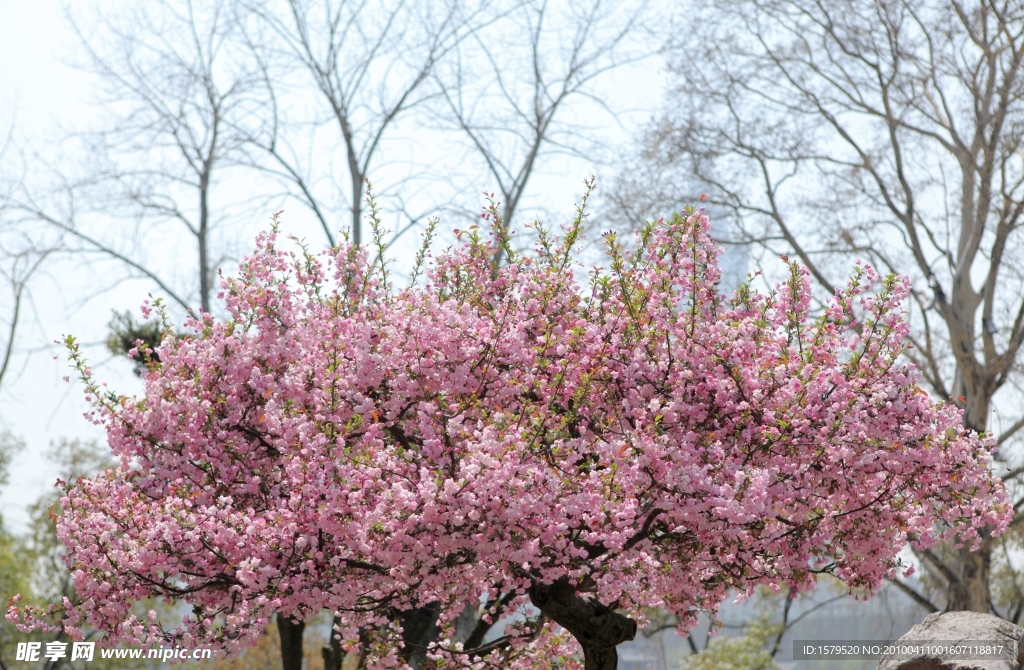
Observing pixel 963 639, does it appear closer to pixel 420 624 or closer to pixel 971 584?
pixel 420 624

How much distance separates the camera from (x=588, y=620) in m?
7.02

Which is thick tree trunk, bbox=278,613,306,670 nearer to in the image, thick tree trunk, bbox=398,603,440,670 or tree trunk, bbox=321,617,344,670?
tree trunk, bbox=321,617,344,670

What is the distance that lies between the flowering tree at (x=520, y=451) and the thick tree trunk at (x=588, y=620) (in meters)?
0.02

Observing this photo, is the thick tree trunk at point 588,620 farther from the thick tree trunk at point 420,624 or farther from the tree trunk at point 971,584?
the tree trunk at point 971,584

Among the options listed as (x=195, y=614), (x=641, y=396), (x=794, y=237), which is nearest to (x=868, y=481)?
(x=641, y=396)

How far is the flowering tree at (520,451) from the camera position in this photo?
5801 mm

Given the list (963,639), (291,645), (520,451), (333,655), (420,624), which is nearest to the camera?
(520,451)

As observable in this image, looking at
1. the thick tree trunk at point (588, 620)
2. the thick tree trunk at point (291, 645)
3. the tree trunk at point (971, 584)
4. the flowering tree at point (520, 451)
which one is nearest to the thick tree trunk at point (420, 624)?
the thick tree trunk at point (291, 645)

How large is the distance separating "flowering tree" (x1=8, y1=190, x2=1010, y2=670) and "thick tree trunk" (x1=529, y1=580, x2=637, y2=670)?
21 mm

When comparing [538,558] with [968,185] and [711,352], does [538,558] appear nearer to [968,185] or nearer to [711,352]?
[711,352]

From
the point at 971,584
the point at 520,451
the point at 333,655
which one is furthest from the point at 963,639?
the point at 971,584

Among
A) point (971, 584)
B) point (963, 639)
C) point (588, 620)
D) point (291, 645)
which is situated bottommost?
point (963, 639)

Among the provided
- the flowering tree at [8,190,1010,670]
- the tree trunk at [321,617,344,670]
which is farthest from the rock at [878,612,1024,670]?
the tree trunk at [321,617,344,670]

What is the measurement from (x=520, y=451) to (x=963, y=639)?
4126 millimetres
